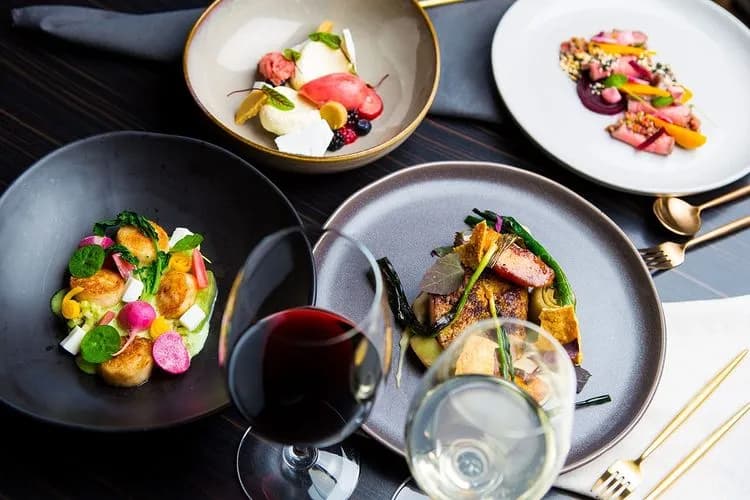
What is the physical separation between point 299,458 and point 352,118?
2.46 feet

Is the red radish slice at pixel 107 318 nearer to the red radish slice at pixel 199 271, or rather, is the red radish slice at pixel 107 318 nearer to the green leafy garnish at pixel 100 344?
the green leafy garnish at pixel 100 344

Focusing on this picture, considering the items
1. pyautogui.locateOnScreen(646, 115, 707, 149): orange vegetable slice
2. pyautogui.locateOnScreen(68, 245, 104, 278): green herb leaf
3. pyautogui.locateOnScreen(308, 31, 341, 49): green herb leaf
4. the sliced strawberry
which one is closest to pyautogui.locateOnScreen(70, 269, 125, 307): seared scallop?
pyautogui.locateOnScreen(68, 245, 104, 278): green herb leaf

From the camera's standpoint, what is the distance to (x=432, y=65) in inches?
67.6

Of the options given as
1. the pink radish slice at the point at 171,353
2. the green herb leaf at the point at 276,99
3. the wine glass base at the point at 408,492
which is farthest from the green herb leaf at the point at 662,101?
the pink radish slice at the point at 171,353

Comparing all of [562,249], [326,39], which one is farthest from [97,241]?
[562,249]

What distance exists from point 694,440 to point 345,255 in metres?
0.71

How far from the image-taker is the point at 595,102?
1810 millimetres

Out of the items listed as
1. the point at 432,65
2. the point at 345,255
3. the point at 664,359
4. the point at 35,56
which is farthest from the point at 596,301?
the point at 35,56

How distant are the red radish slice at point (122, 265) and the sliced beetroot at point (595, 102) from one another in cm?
110

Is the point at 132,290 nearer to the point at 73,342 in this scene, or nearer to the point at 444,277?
the point at 73,342

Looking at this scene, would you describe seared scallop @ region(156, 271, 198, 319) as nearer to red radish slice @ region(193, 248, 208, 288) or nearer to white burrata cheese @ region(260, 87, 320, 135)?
red radish slice @ region(193, 248, 208, 288)

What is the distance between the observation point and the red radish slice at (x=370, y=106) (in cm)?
170

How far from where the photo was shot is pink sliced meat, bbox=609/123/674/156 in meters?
1.73

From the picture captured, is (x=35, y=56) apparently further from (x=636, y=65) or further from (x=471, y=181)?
(x=636, y=65)
